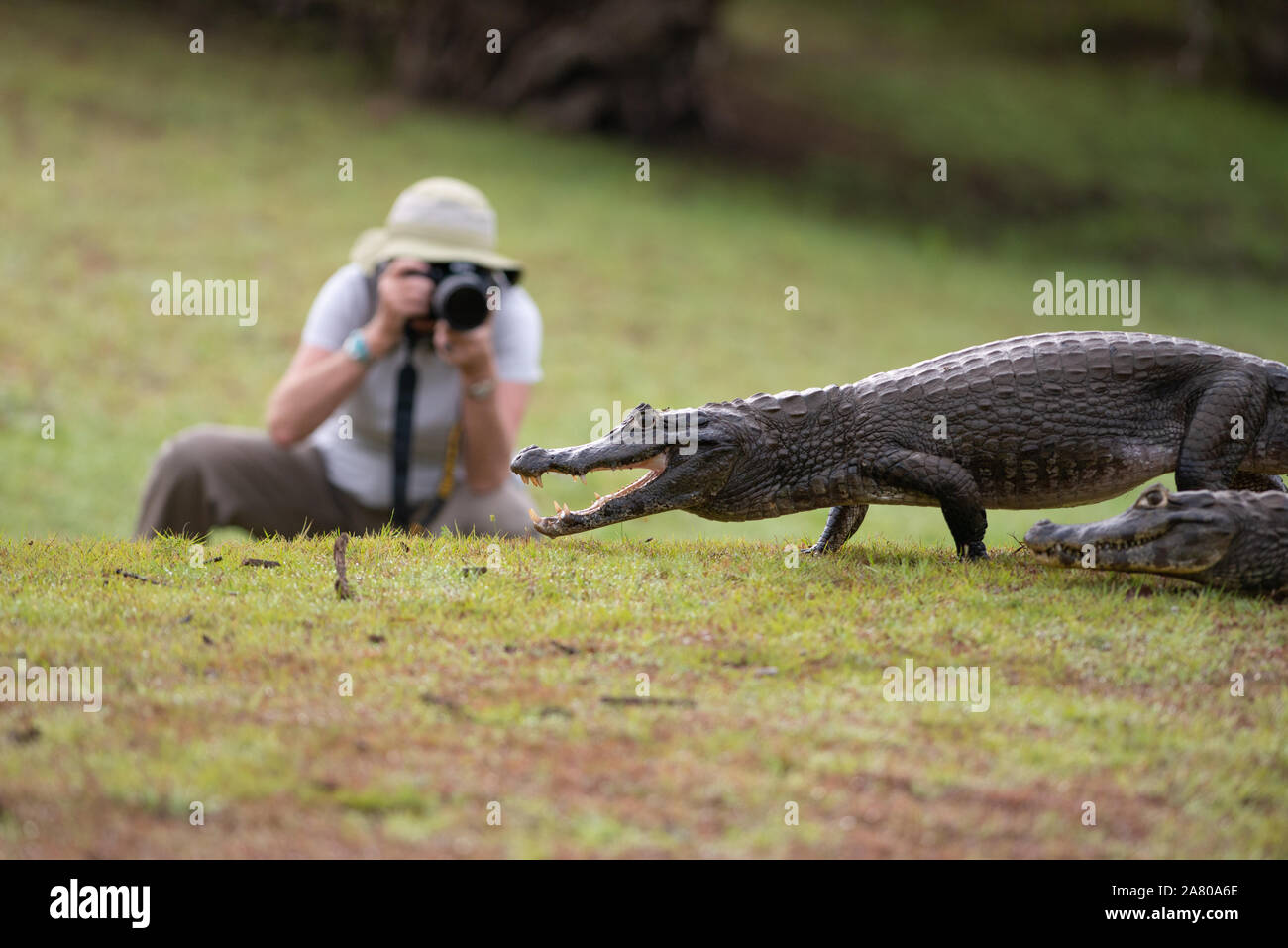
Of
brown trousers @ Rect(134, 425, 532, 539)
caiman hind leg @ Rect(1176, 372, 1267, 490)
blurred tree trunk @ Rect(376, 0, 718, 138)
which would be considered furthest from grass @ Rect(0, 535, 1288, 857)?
blurred tree trunk @ Rect(376, 0, 718, 138)

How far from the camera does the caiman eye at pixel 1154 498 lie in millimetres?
3848

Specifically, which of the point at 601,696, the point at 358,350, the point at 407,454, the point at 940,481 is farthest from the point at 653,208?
the point at 601,696

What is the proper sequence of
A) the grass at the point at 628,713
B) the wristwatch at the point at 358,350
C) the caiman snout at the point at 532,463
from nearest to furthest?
the grass at the point at 628,713 < the caiman snout at the point at 532,463 < the wristwatch at the point at 358,350

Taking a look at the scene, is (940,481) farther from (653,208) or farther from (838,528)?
(653,208)

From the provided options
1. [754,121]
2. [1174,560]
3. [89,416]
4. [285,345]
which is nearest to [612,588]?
[1174,560]

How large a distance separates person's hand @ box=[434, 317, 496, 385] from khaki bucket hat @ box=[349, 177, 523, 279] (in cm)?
44

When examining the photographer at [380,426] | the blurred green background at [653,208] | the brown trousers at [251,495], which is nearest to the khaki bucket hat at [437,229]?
the photographer at [380,426]

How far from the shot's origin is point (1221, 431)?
4141 mm

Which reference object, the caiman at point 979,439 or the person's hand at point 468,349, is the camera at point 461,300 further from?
the caiman at point 979,439

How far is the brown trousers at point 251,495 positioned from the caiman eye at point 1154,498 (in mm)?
3099

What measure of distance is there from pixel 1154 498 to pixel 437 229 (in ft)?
12.0

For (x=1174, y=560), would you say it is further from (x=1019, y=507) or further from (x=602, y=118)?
(x=602, y=118)
